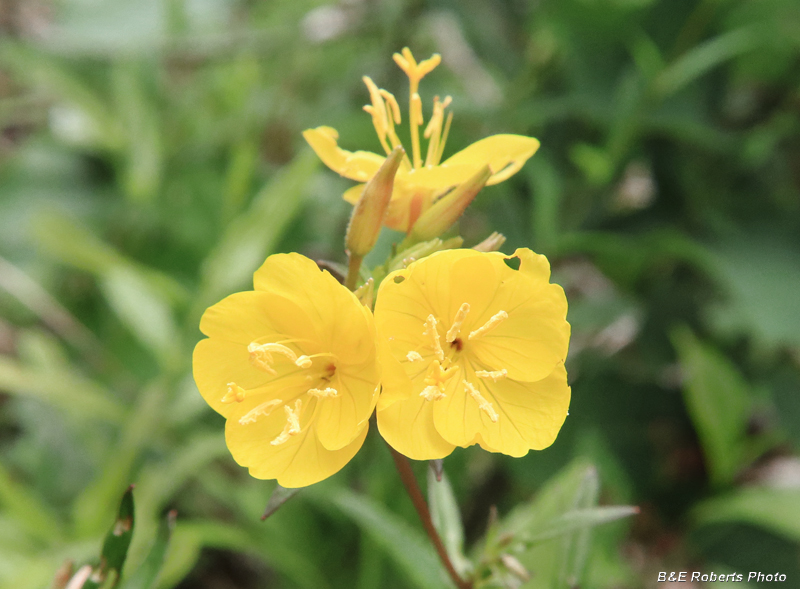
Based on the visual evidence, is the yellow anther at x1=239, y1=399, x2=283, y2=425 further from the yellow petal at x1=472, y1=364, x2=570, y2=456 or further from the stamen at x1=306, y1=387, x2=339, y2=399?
the yellow petal at x1=472, y1=364, x2=570, y2=456

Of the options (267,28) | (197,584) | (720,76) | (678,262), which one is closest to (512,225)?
(678,262)

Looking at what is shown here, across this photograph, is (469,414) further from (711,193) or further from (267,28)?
(267,28)

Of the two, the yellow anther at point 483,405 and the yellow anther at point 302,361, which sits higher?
the yellow anther at point 302,361

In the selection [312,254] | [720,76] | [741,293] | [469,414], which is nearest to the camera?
[469,414]

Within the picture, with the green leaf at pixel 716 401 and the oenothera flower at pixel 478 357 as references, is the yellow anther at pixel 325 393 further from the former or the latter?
the green leaf at pixel 716 401

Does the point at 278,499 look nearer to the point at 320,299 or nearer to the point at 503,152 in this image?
the point at 320,299

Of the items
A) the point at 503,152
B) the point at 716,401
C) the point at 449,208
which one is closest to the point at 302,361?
the point at 449,208

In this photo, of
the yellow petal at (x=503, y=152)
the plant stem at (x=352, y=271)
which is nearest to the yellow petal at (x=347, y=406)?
the plant stem at (x=352, y=271)
